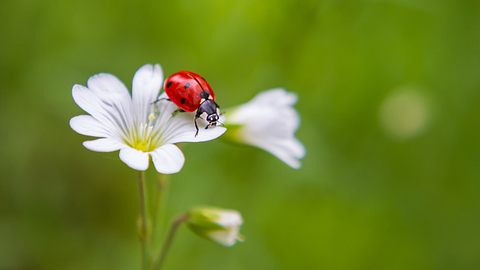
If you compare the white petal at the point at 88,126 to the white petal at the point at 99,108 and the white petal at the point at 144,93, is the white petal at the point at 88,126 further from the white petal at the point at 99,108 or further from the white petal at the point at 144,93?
the white petal at the point at 144,93

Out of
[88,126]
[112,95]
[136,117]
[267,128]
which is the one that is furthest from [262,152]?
[88,126]

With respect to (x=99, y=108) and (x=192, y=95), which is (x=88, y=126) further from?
(x=192, y=95)

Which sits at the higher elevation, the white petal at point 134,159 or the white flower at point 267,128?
the white flower at point 267,128

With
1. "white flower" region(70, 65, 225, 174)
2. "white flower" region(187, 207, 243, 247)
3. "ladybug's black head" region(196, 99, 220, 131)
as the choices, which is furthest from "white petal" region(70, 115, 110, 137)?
"white flower" region(187, 207, 243, 247)

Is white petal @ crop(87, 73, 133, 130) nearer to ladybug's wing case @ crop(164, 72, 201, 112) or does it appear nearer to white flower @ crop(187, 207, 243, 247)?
ladybug's wing case @ crop(164, 72, 201, 112)

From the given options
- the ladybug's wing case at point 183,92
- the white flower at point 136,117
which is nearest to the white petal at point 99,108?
the white flower at point 136,117

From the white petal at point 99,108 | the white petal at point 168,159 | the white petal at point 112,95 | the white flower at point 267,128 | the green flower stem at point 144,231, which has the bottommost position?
the green flower stem at point 144,231
